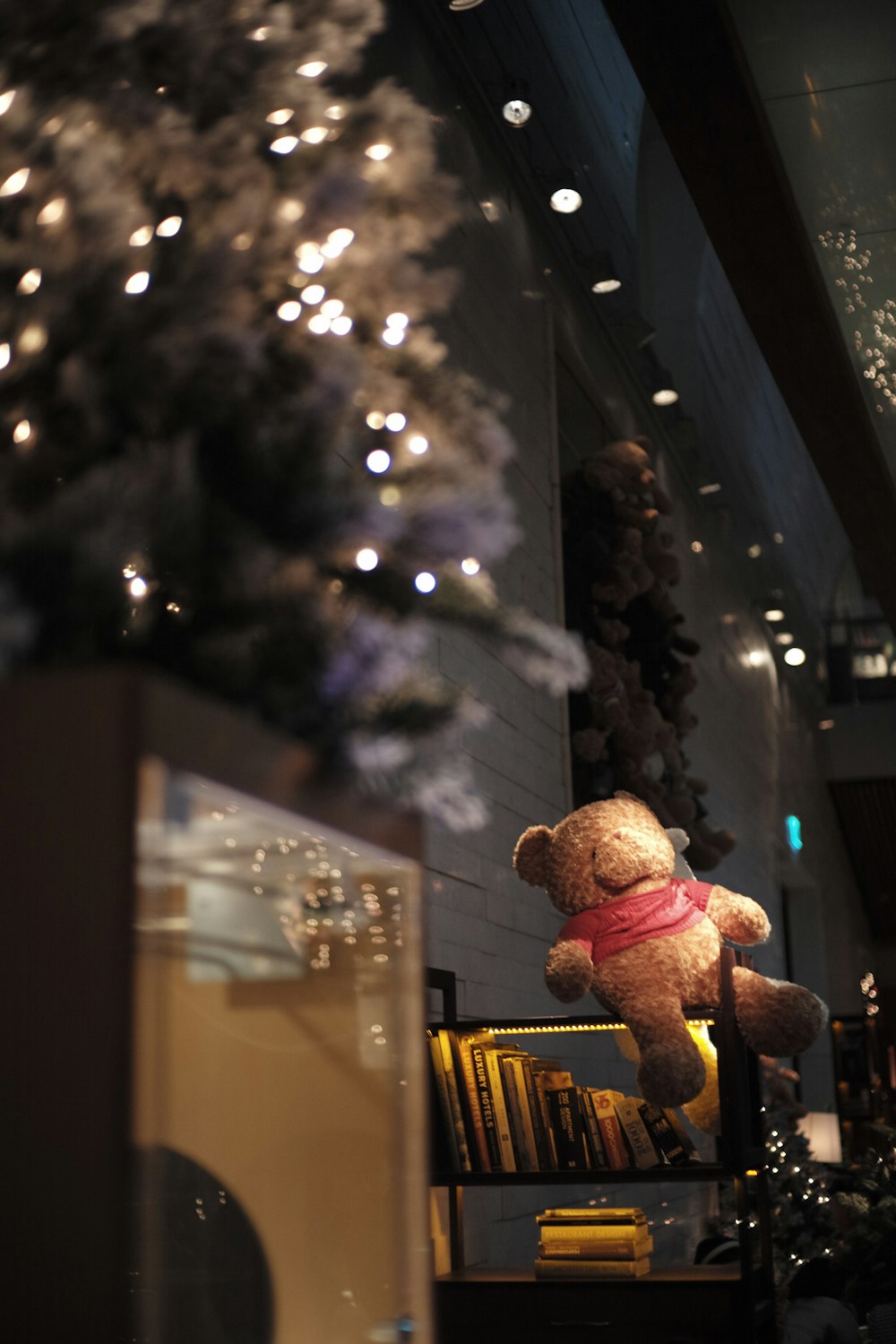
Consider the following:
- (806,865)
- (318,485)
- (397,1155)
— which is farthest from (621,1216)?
(806,865)

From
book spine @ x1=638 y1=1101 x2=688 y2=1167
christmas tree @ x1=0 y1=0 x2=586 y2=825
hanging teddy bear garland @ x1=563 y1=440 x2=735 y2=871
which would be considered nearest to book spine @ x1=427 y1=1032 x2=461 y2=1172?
book spine @ x1=638 y1=1101 x2=688 y2=1167

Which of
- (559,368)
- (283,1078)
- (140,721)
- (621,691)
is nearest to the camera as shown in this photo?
(140,721)

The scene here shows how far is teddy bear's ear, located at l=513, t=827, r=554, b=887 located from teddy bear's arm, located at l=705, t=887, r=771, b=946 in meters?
0.36

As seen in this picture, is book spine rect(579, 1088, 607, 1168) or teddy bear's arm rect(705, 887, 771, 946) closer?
book spine rect(579, 1088, 607, 1168)

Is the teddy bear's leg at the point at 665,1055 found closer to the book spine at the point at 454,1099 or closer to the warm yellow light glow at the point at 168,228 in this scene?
the book spine at the point at 454,1099

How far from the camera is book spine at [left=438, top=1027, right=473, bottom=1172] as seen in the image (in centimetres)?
276

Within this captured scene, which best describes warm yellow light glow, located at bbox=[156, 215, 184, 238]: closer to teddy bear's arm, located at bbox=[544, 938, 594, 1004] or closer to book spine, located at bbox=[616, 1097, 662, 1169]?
teddy bear's arm, located at bbox=[544, 938, 594, 1004]

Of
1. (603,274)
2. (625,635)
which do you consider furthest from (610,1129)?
(603,274)

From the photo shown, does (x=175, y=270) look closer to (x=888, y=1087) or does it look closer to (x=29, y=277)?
(x=29, y=277)

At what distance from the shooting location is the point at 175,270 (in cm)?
109

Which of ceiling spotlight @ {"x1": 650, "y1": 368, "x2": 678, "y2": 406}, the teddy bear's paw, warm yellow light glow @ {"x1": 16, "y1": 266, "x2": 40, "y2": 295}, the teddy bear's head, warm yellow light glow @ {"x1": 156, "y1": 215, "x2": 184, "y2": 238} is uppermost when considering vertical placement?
ceiling spotlight @ {"x1": 650, "y1": 368, "x2": 678, "y2": 406}

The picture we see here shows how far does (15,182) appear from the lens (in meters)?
1.06

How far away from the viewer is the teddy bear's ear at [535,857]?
301cm

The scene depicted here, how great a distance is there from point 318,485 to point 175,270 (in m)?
0.20
